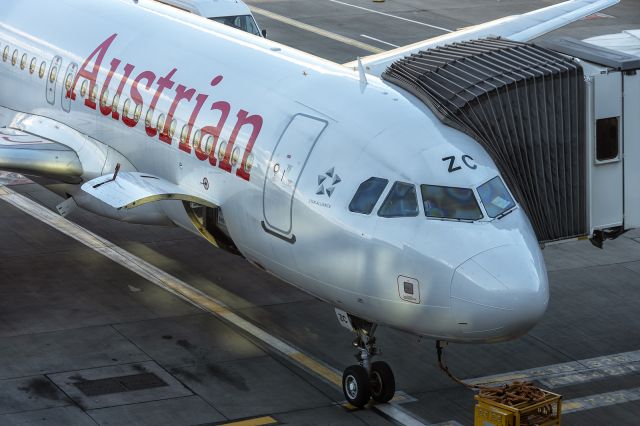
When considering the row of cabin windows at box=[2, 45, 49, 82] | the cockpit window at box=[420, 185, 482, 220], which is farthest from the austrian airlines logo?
the cockpit window at box=[420, 185, 482, 220]

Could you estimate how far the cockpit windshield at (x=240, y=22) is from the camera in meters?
45.1

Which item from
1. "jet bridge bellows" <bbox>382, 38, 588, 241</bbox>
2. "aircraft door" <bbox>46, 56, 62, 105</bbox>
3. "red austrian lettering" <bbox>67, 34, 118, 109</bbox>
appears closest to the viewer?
"jet bridge bellows" <bbox>382, 38, 588, 241</bbox>

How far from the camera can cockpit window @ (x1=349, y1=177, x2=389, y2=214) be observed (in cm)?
2127

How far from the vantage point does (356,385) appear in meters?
22.7

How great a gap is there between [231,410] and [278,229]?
3.14m

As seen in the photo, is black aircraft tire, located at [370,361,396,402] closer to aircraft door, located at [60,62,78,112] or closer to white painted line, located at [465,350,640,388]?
white painted line, located at [465,350,640,388]

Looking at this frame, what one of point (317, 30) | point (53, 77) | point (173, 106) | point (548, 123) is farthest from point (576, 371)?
point (317, 30)

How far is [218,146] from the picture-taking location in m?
24.4

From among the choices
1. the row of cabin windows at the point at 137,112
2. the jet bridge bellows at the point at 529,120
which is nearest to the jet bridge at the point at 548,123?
the jet bridge bellows at the point at 529,120

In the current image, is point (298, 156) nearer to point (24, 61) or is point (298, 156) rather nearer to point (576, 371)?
point (576, 371)

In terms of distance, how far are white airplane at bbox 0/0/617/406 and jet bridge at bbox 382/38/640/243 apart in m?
0.53

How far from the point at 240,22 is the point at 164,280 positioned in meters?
17.9

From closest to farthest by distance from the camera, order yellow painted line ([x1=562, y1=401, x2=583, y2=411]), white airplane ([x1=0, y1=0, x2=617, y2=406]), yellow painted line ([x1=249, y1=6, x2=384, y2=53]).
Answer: white airplane ([x1=0, y1=0, x2=617, y2=406]) → yellow painted line ([x1=562, y1=401, x2=583, y2=411]) → yellow painted line ([x1=249, y1=6, x2=384, y2=53])

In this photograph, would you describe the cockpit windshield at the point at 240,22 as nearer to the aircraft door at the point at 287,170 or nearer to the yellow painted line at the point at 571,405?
the aircraft door at the point at 287,170
